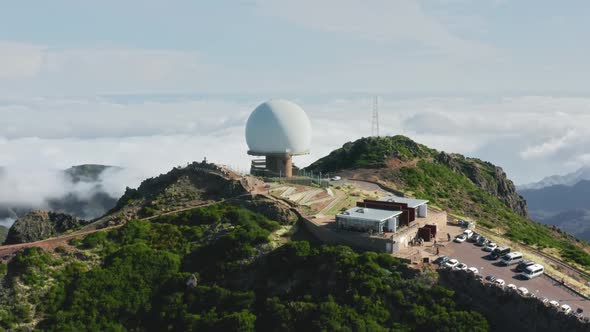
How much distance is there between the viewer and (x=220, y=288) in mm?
45562

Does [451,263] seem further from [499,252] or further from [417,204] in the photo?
[417,204]

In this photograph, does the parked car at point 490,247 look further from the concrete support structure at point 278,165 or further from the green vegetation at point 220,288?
the concrete support structure at point 278,165

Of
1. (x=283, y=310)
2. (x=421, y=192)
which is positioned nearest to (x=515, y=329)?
(x=283, y=310)

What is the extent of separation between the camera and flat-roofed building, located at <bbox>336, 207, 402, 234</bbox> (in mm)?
49938

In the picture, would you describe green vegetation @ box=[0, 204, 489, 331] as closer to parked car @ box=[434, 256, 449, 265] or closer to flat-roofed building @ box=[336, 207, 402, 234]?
parked car @ box=[434, 256, 449, 265]

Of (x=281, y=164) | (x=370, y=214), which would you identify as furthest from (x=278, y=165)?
(x=370, y=214)

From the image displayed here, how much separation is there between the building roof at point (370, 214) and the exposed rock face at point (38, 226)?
36191mm

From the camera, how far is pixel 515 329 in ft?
125

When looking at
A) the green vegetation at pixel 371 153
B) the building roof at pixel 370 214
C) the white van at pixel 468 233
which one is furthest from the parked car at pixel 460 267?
the green vegetation at pixel 371 153

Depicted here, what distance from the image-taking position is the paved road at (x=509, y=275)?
3969 cm

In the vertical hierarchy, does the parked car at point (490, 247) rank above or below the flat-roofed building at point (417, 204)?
below

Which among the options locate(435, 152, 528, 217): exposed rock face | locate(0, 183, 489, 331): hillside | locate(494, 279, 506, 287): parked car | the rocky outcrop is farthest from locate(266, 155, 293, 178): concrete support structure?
locate(435, 152, 528, 217): exposed rock face

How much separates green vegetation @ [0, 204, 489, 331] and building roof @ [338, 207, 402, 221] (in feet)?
17.2

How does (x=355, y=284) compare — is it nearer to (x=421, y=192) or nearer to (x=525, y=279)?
(x=525, y=279)
